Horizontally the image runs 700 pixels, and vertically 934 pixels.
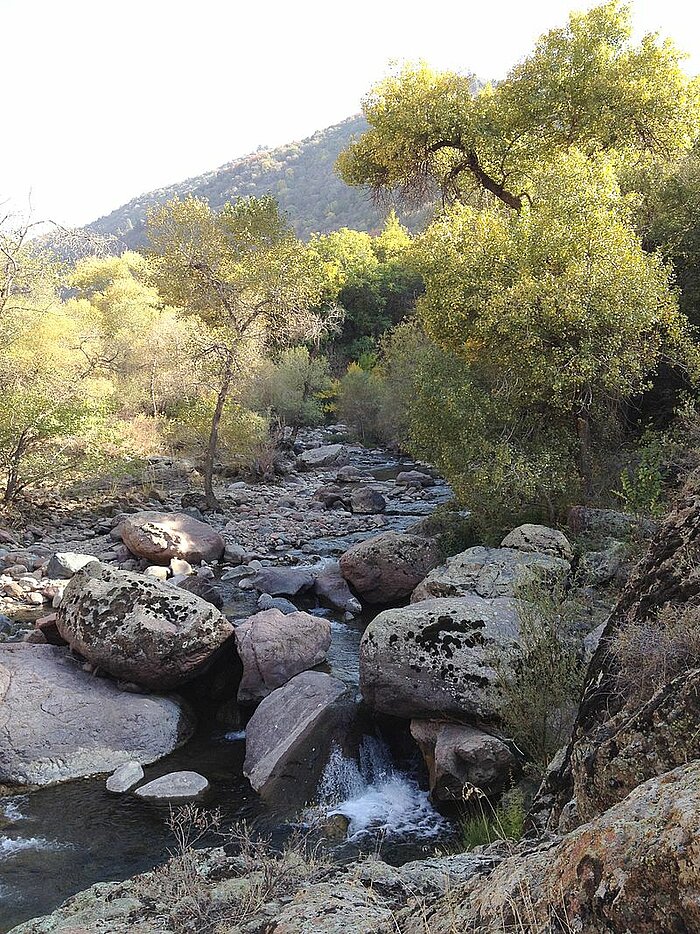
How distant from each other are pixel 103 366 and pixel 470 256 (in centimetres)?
1406

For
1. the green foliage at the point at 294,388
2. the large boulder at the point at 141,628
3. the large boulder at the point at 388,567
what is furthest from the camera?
the green foliage at the point at 294,388

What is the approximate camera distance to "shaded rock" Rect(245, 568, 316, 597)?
12805mm

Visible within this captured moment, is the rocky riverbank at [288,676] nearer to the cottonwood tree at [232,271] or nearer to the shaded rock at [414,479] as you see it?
the cottonwood tree at [232,271]

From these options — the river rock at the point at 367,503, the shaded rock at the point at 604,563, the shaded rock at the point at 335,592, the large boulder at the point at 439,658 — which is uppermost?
the large boulder at the point at 439,658

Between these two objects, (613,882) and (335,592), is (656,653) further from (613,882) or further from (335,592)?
(335,592)

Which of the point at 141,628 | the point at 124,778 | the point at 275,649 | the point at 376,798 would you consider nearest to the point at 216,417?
the point at 275,649

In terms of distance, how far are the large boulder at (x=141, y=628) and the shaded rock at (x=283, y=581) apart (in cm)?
354

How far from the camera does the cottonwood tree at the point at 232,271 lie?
59.7 feet

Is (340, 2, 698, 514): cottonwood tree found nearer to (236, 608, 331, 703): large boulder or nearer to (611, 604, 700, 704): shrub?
(236, 608, 331, 703): large boulder

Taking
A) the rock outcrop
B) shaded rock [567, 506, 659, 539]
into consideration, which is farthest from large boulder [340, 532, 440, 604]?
shaded rock [567, 506, 659, 539]

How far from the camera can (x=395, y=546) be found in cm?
1260

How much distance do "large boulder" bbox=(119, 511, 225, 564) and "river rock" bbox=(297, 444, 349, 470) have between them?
11.7 meters

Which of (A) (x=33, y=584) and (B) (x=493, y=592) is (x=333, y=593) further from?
(A) (x=33, y=584)

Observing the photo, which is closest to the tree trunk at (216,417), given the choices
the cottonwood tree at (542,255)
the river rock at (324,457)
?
the cottonwood tree at (542,255)
